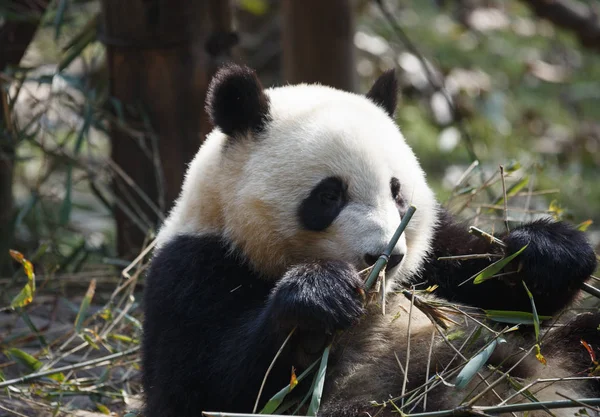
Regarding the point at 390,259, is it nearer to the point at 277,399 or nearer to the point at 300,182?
the point at 300,182

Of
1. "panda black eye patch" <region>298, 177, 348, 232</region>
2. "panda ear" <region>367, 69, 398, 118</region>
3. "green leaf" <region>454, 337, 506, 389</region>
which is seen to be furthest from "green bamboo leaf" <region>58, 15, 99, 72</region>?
"green leaf" <region>454, 337, 506, 389</region>

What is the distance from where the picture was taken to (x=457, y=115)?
548cm

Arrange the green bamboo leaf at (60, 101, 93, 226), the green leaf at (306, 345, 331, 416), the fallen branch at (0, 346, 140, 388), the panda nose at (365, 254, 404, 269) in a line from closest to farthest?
the green leaf at (306, 345, 331, 416) → the panda nose at (365, 254, 404, 269) → the fallen branch at (0, 346, 140, 388) → the green bamboo leaf at (60, 101, 93, 226)

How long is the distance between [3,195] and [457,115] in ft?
10.5

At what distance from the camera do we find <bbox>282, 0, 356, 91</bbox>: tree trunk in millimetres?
5785

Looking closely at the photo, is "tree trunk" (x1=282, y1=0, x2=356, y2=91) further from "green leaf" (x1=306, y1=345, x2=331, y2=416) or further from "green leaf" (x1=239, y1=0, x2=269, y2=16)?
"green leaf" (x1=306, y1=345, x2=331, y2=416)

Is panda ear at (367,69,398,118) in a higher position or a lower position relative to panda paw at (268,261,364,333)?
higher

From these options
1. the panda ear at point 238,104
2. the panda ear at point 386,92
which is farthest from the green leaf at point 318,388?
the panda ear at point 386,92

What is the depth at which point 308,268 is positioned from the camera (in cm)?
287

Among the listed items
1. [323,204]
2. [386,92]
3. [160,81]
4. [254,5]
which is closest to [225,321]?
[323,204]

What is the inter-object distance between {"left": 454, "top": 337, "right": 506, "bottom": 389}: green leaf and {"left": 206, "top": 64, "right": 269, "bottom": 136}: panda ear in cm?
125

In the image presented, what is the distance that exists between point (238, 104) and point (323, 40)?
261cm

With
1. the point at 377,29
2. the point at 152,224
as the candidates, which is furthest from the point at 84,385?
the point at 377,29

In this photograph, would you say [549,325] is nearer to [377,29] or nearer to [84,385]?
[84,385]
